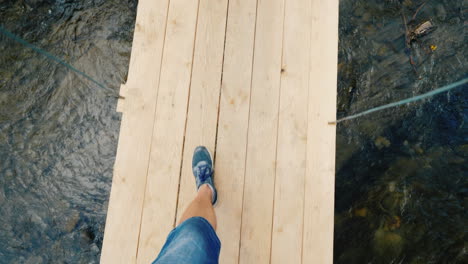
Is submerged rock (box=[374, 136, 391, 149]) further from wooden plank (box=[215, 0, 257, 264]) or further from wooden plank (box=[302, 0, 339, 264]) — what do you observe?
wooden plank (box=[215, 0, 257, 264])

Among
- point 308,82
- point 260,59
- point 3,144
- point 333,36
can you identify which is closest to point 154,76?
point 260,59

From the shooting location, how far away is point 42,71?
250cm

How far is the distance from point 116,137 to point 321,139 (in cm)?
150

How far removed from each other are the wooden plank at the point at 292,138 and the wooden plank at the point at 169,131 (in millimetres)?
579

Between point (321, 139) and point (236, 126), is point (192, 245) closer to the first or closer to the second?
point (236, 126)

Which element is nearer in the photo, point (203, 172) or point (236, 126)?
point (203, 172)

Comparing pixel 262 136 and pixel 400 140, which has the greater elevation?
pixel 400 140

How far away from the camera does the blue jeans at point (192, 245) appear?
1297 millimetres

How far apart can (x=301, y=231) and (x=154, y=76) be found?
124cm

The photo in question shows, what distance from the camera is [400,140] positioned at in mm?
2561

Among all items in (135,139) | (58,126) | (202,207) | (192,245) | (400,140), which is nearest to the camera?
(192,245)

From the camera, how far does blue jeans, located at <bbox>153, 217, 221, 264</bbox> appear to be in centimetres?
130

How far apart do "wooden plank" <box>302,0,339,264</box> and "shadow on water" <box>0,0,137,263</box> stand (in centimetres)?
144

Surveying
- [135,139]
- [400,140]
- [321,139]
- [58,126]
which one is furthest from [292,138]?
[58,126]
